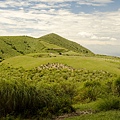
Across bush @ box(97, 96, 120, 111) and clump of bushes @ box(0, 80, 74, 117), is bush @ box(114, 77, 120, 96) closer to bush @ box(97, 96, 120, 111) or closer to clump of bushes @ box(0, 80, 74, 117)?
bush @ box(97, 96, 120, 111)

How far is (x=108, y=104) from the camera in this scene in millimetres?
16234

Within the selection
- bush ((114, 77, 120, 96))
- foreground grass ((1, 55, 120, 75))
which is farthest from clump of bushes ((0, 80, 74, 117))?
foreground grass ((1, 55, 120, 75))

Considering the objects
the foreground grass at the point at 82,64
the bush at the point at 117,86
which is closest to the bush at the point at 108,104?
the bush at the point at 117,86

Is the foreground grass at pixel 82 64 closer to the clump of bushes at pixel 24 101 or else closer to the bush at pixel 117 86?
the bush at pixel 117 86

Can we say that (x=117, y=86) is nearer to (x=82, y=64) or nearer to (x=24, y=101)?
(x=24, y=101)

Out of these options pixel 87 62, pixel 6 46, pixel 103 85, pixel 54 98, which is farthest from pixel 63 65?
pixel 6 46

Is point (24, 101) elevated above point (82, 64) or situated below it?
above

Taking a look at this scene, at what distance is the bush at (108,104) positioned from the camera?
16.2 m

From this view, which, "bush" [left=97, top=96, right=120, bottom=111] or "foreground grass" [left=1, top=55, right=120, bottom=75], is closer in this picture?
"bush" [left=97, top=96, right=120, bottom=111]

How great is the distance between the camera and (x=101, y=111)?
15.9m

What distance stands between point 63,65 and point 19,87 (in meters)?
63.2

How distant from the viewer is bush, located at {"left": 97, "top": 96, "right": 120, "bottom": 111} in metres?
16.2

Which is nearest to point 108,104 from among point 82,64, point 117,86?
point 117,86

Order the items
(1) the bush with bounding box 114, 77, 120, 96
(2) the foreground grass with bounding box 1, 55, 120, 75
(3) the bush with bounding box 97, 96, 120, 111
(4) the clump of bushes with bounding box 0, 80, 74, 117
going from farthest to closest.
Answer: (2) the foreground grass with bounding box 1, 55, 120, 75, (1) the bush with bounding box 114, 77, 120, 96, (3) the bush with bounding box 97, 96, 120, 111, (4) the clump of bushes with bounding box 0, 80, 74, 117
